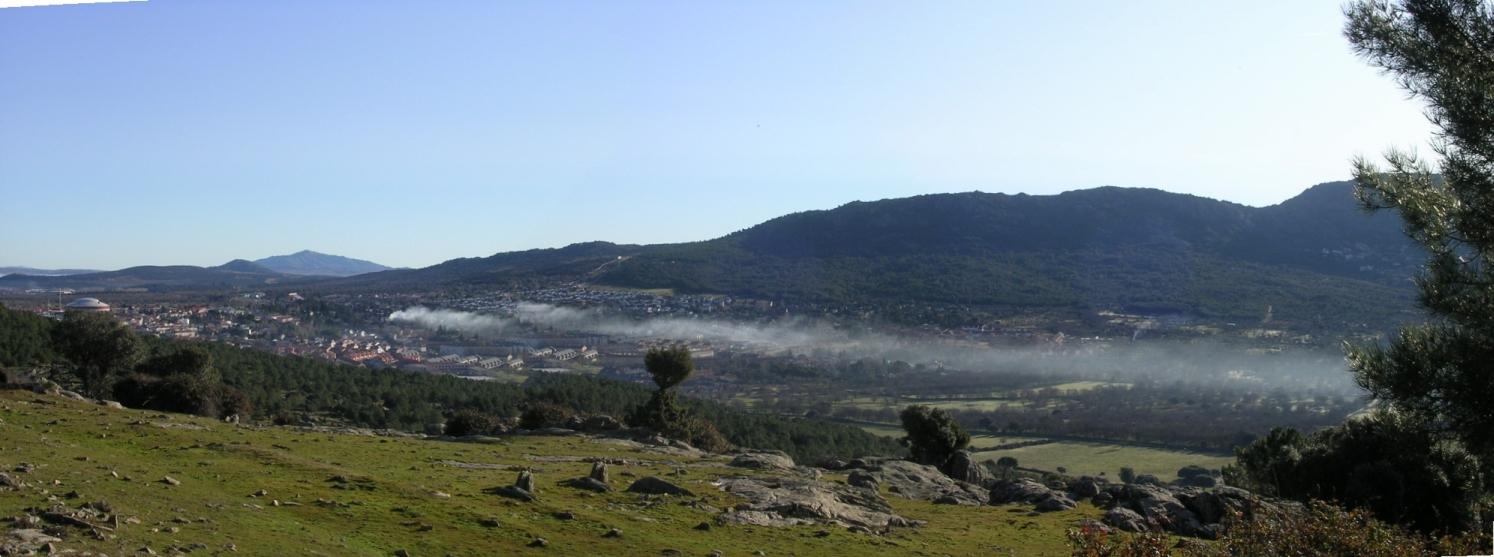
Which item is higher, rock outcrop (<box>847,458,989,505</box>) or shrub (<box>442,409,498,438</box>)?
shrub (<box>442,409,498,438</box>)

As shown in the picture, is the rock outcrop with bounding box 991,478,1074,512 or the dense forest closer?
the rock outcrop with bounding box 991,478,1074,512

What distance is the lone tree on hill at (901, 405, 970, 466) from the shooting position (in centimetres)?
4597

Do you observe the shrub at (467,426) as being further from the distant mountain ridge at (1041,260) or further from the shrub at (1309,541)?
the distant mountain ridge at (1041,260)

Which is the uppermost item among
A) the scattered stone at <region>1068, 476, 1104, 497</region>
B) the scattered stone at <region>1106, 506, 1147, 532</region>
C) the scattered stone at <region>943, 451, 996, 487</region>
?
the scattered stone at <region>1106, 506, 1147, 532</region>

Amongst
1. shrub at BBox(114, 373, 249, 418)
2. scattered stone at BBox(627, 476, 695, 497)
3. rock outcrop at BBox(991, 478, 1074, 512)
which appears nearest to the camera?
scattered stone at BBox(627, 476, 695, 497)

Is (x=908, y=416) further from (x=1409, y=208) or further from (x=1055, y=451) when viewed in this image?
(x=1409, y=208)

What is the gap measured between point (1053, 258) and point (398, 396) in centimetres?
12333

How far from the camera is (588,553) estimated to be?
59.8ft

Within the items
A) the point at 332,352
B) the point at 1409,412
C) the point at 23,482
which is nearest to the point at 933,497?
the point at 1409,412

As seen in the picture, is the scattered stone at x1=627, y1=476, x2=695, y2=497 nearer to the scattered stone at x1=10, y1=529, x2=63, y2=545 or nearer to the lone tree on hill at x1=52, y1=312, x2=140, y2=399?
the scattered stone at x1=10, y1=529, x2=63, y2=545

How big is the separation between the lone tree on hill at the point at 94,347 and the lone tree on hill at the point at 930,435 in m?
33.3

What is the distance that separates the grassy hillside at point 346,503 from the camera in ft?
51.9

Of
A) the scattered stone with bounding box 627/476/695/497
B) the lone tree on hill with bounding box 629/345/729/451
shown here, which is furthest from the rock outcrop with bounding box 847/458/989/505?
the lone tree on hill with bounding box 629/345/729/451

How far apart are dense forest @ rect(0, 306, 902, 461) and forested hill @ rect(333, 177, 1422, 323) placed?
84.7 metres
